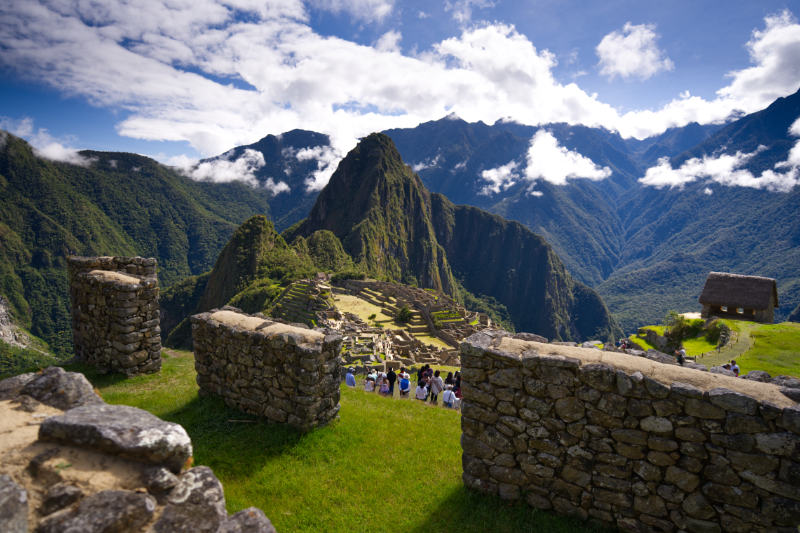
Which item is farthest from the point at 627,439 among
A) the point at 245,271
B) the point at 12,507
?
the point at 245,271

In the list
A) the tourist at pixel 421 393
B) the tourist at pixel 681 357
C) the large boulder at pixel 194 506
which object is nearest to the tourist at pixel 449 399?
the tourist at pixel 421 393

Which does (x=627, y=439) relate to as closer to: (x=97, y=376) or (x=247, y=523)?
(x=247, y=523)

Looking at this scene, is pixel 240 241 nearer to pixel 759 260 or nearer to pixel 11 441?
pixel 11 441

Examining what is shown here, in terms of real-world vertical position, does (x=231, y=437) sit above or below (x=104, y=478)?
below

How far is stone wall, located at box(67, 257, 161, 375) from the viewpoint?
11031 mm

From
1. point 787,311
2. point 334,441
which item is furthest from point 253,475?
point 787,311

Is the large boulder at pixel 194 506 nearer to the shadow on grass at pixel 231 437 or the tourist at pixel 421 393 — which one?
the shadow on grass at pixel 231 437

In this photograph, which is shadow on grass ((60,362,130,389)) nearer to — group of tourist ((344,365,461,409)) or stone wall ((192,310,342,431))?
stone wall ((192,310,342,431))

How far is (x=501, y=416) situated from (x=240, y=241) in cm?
11149

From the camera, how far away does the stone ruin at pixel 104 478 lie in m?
2.33

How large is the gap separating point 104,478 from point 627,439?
608cm

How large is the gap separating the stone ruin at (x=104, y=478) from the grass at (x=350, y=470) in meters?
3.55

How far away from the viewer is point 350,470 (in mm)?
6977

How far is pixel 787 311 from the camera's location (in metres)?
124
